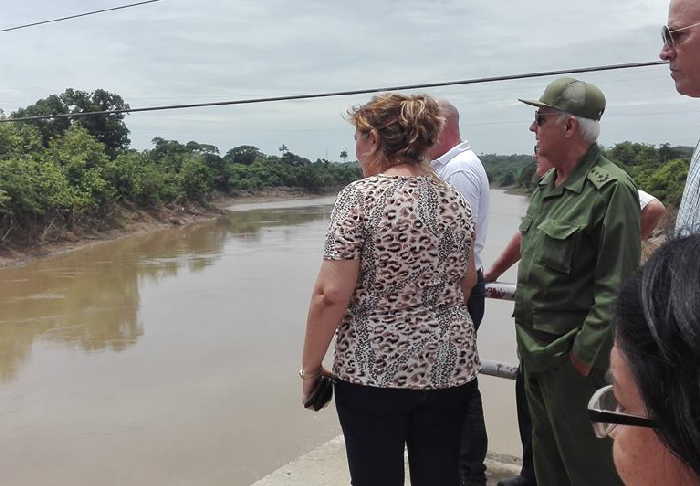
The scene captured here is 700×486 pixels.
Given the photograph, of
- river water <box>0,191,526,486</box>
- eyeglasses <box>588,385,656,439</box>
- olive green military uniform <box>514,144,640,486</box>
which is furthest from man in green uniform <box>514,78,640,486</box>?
river water <box>0,191,526,486</box>

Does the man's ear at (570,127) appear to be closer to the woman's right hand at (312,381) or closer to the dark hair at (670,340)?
the woman's right hand at (312,381)

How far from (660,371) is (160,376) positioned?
7.21 metres

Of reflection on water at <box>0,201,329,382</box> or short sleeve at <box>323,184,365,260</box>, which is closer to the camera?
short sleeve at <box>323,184,365,260</box>

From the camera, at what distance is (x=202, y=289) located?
13.9 metres

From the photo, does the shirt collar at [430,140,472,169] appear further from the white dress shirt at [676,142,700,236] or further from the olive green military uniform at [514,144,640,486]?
the white dress shirt at [676,142,700,236]

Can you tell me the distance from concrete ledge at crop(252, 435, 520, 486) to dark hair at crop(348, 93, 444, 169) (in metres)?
1.53

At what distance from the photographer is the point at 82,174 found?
2361 cm

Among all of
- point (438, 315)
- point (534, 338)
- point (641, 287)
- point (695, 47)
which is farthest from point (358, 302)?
point (641, 287)

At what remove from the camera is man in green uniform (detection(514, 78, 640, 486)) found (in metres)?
2.09

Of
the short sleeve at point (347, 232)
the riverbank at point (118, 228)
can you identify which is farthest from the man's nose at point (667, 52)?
the riverbank at point (118, 228)

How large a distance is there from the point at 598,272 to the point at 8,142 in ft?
74.1

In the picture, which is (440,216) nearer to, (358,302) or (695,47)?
(358,302)

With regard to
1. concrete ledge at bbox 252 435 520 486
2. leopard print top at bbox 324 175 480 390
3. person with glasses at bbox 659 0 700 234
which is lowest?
concrete ledge at bbox 252 435 520 486

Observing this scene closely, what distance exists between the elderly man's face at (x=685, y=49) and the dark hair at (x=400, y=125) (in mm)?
653
